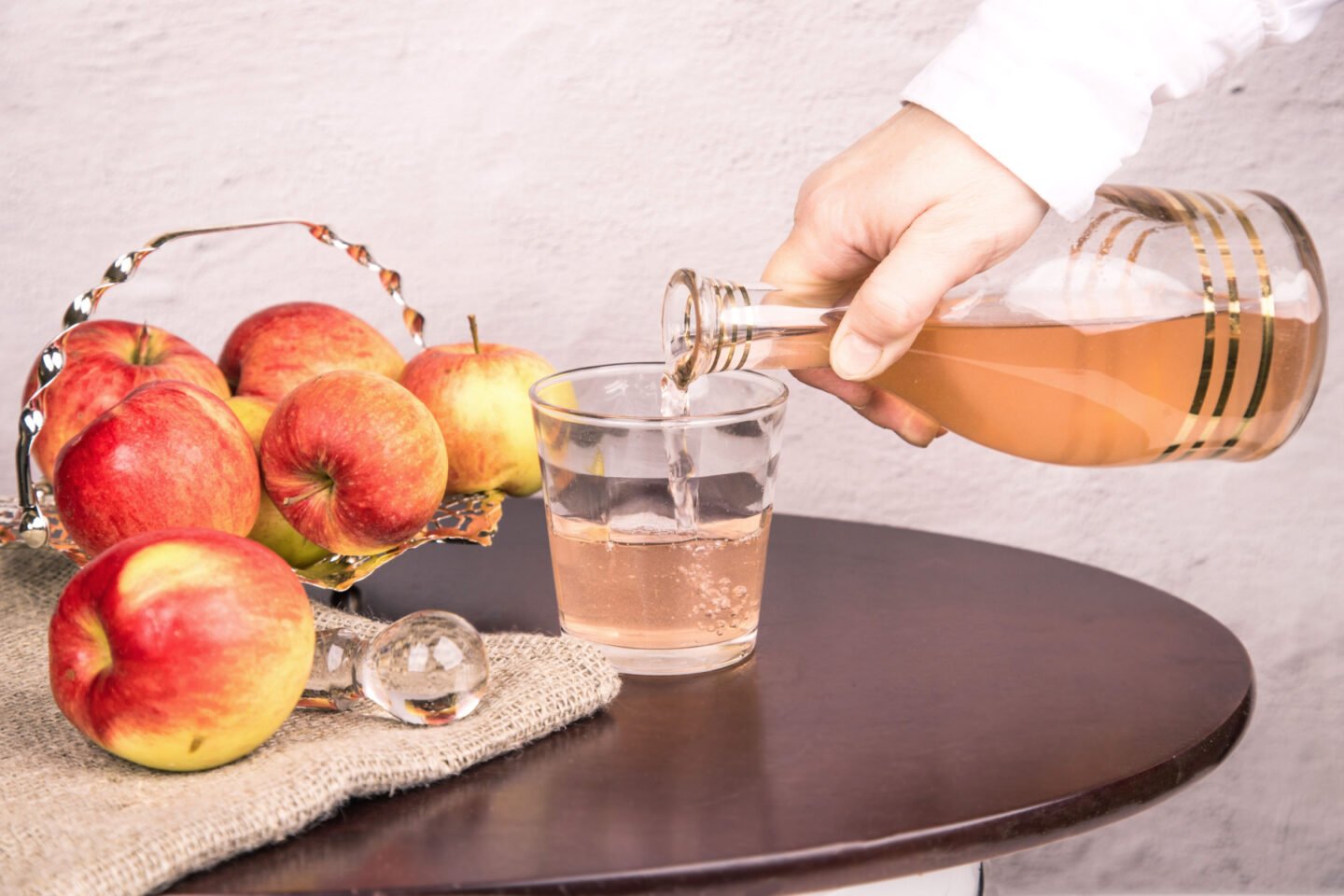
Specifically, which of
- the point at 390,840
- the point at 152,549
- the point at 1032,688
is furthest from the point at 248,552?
the point at 1032,688

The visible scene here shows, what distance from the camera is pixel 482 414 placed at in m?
1.03

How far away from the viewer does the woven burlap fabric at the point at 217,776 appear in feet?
1.72

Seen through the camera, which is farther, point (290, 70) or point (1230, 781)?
point (1230, 781)

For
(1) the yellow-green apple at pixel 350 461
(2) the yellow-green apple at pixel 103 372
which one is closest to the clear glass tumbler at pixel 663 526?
(1) the yellow-green apple at pixel 350 461

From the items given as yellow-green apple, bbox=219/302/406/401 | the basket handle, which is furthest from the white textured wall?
the basket handle

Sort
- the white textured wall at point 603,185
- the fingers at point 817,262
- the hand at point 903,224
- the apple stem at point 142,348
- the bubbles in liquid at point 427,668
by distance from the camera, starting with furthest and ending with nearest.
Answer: the white textured wall at point 603,185 < the apple stem at point 142,348 < the fingers at point 817,262 < the hand at point 903,224 < the bubbles in liquid at point 427,668

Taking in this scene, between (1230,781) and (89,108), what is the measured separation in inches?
61.7

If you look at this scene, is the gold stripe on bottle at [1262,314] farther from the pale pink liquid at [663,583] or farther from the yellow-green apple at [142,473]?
the yellow-green apple at [142,473]

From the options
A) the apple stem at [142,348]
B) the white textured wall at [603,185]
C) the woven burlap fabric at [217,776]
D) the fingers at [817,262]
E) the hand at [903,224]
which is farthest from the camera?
the white textured wall at [603,185]

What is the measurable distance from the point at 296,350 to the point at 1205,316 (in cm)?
66

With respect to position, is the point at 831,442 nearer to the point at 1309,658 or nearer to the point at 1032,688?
the point at 1309,658

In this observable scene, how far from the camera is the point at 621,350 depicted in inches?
61.2

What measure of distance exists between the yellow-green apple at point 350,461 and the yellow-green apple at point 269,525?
30 mm

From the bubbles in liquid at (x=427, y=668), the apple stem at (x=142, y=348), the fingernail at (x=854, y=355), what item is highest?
the fingernail at (x=854, y=355)
